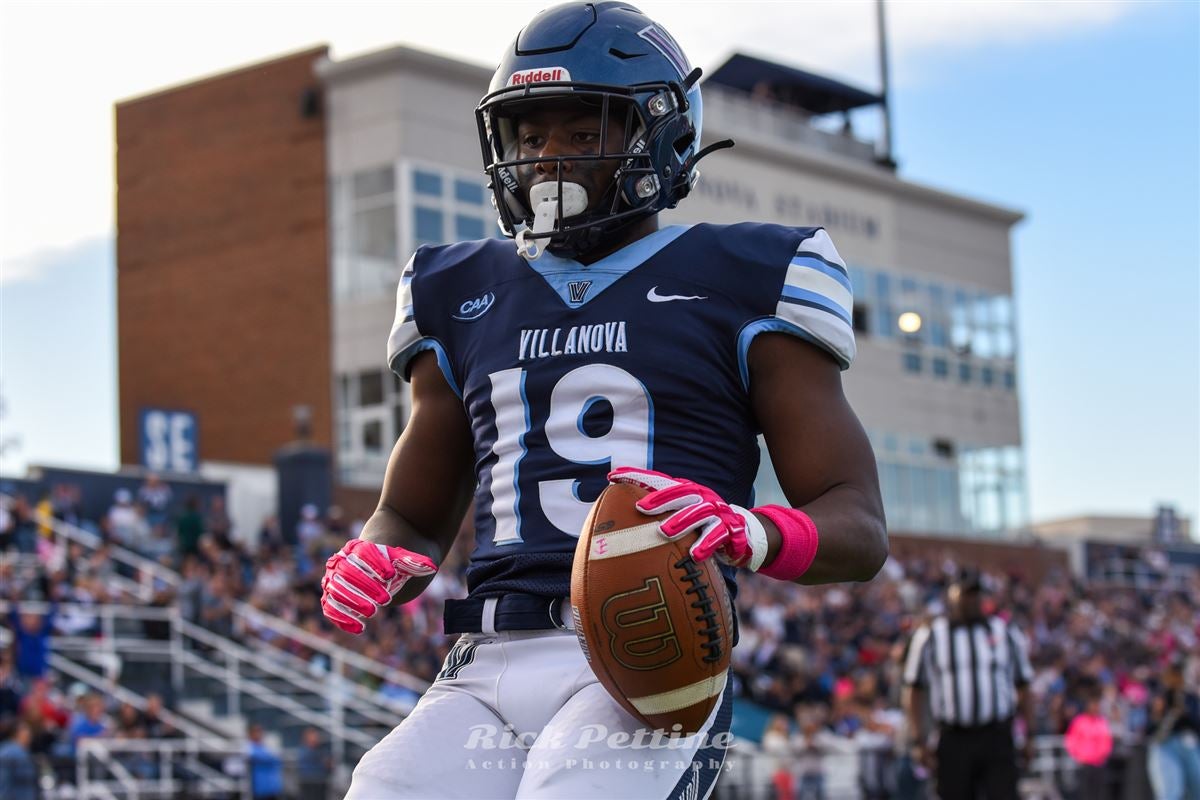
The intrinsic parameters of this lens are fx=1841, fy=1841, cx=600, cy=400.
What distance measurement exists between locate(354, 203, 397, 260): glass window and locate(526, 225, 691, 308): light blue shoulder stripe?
2732cm

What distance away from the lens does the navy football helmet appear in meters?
3.50

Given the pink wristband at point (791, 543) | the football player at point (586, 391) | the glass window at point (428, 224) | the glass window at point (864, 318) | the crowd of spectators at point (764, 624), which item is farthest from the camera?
the glass window at point (864, 318)

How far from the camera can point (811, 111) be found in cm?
4078

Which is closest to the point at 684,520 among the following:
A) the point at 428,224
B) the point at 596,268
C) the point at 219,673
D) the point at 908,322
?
the point at 596,268

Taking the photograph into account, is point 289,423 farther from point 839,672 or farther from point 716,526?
point 716,526

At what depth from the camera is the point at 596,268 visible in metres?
3.56

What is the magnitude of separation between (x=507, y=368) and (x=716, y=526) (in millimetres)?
711

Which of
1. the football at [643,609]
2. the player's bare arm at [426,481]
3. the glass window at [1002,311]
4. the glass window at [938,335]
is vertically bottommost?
the football at [643,609]

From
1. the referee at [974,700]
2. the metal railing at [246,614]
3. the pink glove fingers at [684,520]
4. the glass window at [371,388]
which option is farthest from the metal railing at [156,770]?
the glass window at [371,388]

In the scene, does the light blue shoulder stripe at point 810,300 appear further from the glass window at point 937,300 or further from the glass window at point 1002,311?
the glass window at point 1002,311

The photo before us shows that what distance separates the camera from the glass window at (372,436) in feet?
100

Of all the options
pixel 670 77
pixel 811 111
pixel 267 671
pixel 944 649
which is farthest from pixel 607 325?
pixel 811 111

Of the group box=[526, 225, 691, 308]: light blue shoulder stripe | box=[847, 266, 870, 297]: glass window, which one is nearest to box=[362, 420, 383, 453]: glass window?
box=[847, 266, 870, 297]: glass window

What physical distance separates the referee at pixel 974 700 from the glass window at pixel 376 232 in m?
21.4
